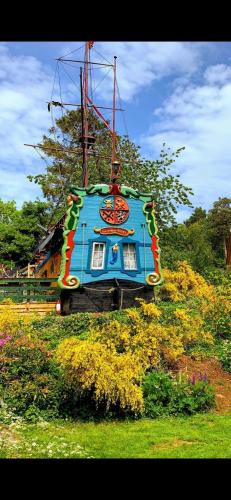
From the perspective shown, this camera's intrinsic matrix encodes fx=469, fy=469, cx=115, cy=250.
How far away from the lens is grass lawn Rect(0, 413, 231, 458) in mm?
7266

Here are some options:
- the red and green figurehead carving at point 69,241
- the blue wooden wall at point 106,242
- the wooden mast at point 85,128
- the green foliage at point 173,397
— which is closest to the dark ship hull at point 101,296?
the blue wooden wall at point 106,242

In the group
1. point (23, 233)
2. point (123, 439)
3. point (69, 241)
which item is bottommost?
point (123, 439)

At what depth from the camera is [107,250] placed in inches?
827

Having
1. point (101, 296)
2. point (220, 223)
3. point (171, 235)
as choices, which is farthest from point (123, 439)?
point (220, 223)

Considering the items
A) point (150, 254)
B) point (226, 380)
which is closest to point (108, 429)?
point (226, 380)

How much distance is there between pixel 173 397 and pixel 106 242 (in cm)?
1125

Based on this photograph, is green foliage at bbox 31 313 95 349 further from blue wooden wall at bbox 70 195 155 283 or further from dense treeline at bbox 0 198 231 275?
dense treeline at bbox 0 198 231 275

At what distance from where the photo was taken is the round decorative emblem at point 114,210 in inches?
841

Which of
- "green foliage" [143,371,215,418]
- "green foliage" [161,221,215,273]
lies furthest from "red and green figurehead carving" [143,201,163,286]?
"green foliage" [143,371,215,418]

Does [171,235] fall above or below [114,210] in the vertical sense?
above

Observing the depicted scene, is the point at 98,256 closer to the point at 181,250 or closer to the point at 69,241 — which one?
the point at 69,241

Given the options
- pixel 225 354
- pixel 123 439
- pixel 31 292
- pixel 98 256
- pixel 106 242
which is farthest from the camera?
pixel 31 292
